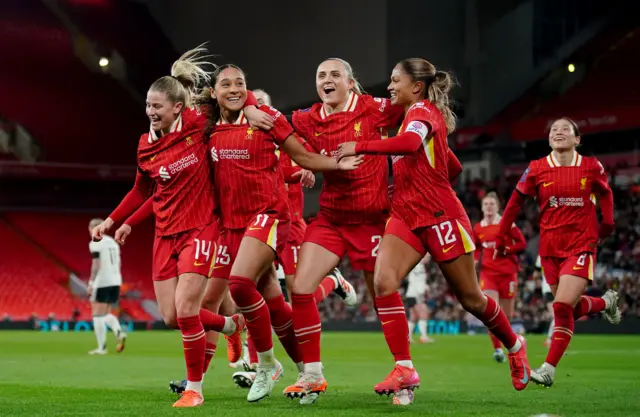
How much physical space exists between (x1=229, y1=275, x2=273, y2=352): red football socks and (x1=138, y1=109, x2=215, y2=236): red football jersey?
22.6 inches

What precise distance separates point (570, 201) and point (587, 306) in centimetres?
113

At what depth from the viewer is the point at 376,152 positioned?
6.65 meters

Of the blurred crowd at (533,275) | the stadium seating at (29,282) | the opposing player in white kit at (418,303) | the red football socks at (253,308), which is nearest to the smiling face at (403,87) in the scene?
the red football socks at (253,308)

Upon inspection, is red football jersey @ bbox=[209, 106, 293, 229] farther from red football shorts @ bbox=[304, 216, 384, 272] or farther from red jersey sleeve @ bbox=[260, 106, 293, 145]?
red football shorts @ bbox=[304, 216, 384, 272]

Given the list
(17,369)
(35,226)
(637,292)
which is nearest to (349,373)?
(17,369)

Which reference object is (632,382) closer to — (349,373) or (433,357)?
(349,373)

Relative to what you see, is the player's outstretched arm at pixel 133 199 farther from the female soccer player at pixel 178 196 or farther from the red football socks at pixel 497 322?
the red football socks at pixel 497 322

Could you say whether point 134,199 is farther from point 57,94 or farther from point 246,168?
point 57,94

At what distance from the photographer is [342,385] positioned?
30.5 ft

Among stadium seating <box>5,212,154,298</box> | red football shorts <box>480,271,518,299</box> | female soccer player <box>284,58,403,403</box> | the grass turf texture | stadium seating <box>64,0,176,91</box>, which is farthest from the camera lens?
stadium seating <box>64,0,176,91</box>

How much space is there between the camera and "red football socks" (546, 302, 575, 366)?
916 cm

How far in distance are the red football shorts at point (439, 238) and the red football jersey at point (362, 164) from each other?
32 centimetres

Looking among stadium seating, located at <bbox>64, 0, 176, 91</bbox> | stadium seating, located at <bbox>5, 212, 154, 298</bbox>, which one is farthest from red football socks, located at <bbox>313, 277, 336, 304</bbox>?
stadium seating, located at <bbox>64, 0, 176, 91</bbox>

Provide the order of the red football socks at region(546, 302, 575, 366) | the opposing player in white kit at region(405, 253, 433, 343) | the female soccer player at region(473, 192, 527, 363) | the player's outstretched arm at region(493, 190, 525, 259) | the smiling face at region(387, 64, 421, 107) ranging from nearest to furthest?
1. the smiling face at region(387, 64, 421, 107)
2. the red football socks at region(546, 302, 575, 366)
3. the player's outstretched arm at region(493, 190, 525, 259)
4. the female soccer player at region(473, 192, 527, 363)
5. the opposing player in white kit at region(405, 253, 433, 343)
